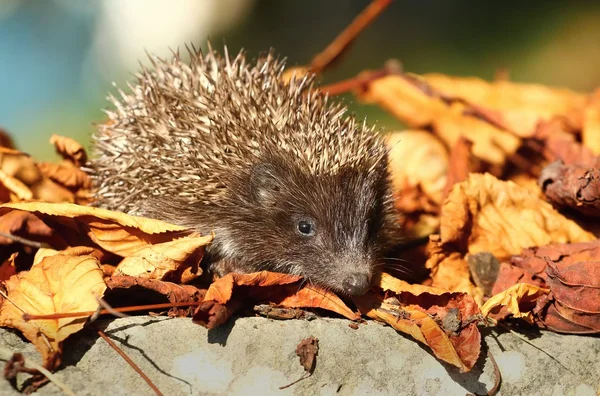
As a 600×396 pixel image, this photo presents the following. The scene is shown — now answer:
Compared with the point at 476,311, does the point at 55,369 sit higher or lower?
higher

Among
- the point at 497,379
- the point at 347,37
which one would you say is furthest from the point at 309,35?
the point at 497,379

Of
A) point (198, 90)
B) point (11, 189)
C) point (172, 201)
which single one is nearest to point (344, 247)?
point (172, 201)

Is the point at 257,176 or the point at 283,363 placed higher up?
the point at 257,176

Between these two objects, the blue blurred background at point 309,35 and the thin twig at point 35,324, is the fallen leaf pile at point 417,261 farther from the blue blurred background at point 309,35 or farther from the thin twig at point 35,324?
the blue blurred background at point 309,35

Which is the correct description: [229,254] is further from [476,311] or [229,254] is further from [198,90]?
[476,311]

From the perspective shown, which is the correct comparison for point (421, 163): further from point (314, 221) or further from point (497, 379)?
point (497, 379)
